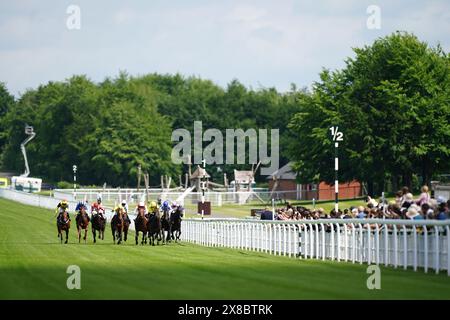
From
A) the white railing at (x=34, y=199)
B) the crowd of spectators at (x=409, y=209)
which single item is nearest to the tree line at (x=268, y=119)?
the white railing at (x=34, y=199)

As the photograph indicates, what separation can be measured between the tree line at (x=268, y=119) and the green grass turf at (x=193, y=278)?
122ft

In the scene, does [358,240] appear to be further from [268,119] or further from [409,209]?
[268,119]

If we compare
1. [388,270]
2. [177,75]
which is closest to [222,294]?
[388,270]

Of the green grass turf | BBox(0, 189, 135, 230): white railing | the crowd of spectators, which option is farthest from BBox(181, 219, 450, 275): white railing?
BBox(0, 189, 135, 230): white railing

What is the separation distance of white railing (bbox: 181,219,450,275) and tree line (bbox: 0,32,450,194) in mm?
29737

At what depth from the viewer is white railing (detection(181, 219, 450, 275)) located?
2097 cm

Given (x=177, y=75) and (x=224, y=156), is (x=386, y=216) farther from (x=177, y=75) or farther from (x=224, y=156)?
(x=177, y=75)

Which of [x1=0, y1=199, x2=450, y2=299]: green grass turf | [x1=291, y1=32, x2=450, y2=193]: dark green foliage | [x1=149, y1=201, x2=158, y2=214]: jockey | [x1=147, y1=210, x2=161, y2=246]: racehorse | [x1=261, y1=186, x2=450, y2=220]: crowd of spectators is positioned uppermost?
[x1=291, y1=32, x2=450, y2=193]: dark green foliage

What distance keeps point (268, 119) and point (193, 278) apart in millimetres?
97217

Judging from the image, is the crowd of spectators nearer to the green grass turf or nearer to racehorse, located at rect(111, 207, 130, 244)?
the green grass turf

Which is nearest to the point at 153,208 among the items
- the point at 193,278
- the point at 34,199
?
the point at 193,278

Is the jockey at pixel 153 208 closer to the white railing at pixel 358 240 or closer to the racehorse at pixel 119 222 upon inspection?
the racehorse at pixel 119 222

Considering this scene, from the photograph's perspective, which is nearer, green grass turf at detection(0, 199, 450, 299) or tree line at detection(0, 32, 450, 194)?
green grass turf at detection(0, 199, 450, 299)
